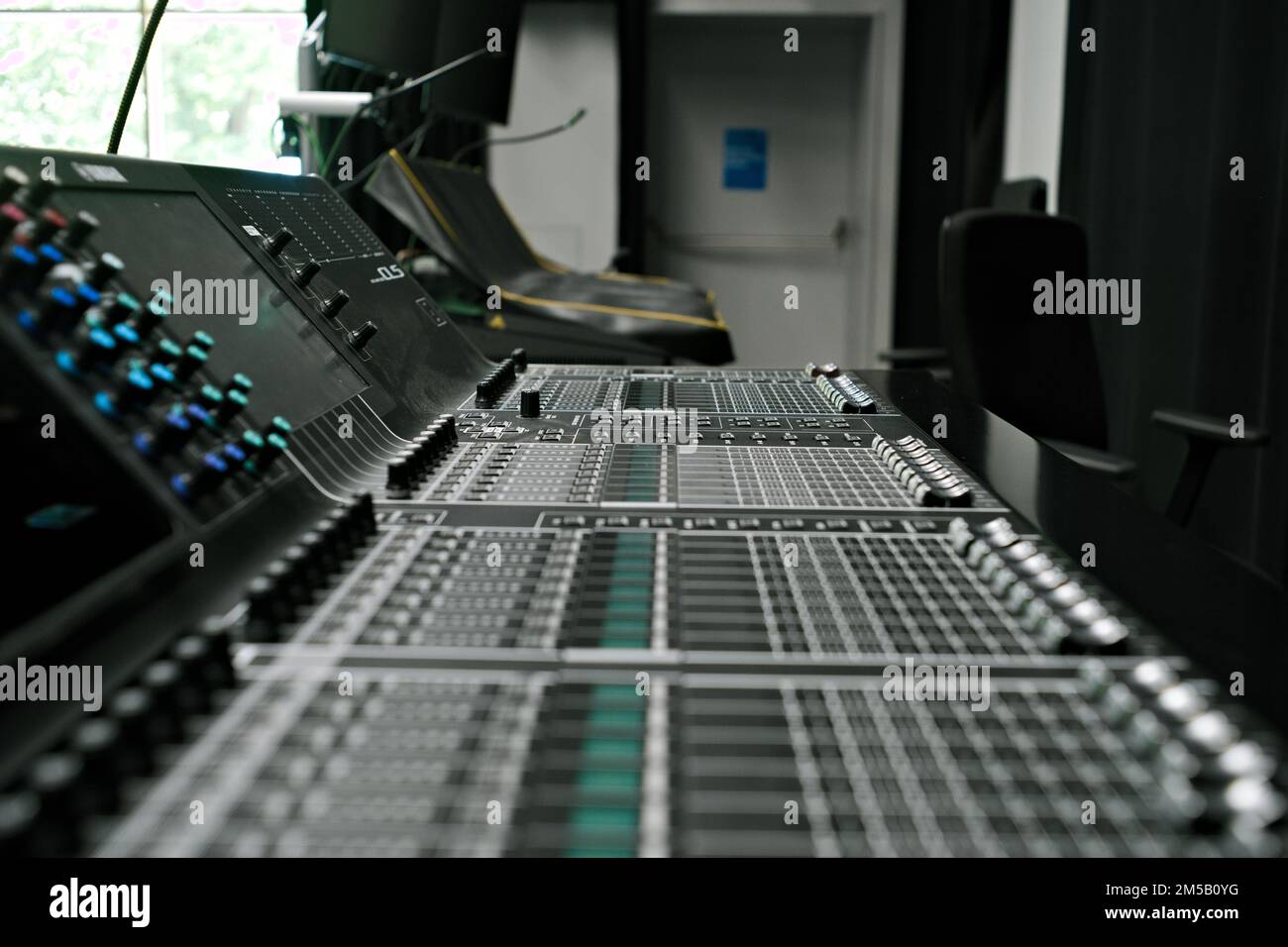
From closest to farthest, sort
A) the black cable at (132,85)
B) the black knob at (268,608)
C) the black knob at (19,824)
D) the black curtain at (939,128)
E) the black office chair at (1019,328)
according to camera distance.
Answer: the black knob at (19,824) → the black knob at (268,608) → the black cable at (132,85) → the black office chair at (1019,328) → the black curtain at (939,128)

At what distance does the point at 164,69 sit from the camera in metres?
5.09

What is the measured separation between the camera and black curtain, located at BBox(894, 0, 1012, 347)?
4801 mm

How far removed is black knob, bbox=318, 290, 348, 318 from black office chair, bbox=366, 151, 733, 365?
3.89 ft

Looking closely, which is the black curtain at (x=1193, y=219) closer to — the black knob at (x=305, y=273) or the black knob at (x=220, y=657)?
the black knob at (x=305, y=273)

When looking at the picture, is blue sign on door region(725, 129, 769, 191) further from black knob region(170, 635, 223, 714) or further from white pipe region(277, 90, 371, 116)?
black knob region(170, 635, 223, 714)

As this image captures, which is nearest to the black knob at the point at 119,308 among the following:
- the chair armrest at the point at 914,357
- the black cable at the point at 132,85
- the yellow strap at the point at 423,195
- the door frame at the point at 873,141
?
the black cable at the point at 132,85

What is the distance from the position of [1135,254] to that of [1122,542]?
9.09 feet

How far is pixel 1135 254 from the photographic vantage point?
3311mm

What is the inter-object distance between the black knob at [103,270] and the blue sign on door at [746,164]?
204 inches

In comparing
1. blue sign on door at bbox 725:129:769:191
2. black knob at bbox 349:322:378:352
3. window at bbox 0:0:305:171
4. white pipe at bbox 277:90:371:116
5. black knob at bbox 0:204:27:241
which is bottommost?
black knob at bbox 349:322:378:352

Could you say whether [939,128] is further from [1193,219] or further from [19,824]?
[19,824]

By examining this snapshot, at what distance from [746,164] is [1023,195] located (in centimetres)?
251

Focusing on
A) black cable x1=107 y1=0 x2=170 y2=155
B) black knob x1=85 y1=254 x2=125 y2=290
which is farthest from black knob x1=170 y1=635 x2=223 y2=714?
black cable x1=107 y1=0 x2=170 y2=155

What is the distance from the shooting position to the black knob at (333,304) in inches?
48.7
